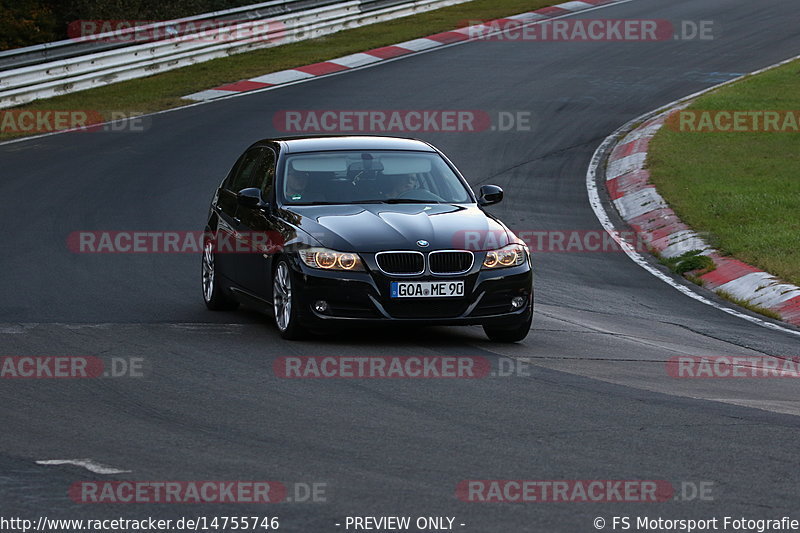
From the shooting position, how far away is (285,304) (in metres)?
10.1

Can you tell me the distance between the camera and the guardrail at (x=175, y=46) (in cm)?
2627

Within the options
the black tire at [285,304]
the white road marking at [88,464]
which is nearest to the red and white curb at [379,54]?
the black tire at [285,304]

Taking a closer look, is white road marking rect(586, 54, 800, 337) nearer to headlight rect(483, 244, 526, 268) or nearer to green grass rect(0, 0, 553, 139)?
headlight rect(483, 244, 526, 268)

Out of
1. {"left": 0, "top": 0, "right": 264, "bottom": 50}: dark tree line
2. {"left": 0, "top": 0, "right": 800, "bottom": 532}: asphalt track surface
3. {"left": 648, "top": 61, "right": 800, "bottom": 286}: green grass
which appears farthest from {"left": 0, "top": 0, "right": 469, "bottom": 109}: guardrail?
{"left": 648, "top": 61, "right": 800, "bottom": 286}: green grass

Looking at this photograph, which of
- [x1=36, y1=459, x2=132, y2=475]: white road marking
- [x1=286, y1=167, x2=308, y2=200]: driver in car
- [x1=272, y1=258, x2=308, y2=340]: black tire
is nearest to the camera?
[x1=36, y1=459, x2=132, y2=475]: white road marking

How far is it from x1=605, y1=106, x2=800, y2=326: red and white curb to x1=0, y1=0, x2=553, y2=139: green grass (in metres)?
9.34

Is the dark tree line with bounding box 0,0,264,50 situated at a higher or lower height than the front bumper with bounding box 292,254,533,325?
lower

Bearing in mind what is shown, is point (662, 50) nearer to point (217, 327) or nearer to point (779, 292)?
point (779, 292)

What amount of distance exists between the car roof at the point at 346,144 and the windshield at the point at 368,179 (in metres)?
0.08

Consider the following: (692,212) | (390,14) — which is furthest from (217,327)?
(390,14)

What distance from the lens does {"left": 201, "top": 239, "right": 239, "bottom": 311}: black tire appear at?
1170cm

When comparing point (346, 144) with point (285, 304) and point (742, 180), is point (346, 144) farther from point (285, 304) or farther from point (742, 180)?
point (742, 180)

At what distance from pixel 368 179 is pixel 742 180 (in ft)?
31.3

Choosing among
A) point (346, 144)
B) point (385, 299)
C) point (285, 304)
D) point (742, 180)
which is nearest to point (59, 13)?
point (742, 180)
